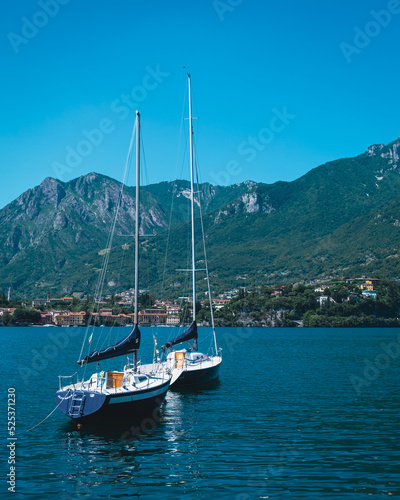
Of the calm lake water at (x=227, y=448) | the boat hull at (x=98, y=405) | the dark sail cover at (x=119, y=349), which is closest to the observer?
the calm lake water at (x=227, y=448)

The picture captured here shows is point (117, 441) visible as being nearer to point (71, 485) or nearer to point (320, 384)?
point (71, 485)

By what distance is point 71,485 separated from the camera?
20172mm

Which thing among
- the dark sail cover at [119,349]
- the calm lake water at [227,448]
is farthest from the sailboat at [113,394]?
the calm lake water at [227,448]

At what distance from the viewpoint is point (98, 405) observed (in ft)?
92.2

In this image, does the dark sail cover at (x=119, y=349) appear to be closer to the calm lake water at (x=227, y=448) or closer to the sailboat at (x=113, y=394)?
the sailboat at (x=113, y=394)

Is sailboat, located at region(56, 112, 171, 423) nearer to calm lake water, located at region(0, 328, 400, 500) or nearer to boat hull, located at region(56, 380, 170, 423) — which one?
boat hull, located at region(56, 380, 170, 423)

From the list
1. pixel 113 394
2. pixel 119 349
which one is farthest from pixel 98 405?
pixel 119 349

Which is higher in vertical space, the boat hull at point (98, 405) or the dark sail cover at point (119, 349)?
the dark sail cover at point (119, 349)

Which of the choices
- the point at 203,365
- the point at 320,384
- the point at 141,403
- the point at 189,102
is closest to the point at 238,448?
the point at 141,403

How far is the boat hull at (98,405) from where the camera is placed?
92.2 feet

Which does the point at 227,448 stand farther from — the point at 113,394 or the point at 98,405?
the point at 98,405

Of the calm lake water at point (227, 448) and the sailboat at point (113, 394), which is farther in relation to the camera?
the sailboat at point (113, 394)

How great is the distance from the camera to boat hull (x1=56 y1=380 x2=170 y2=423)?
28.1 metres

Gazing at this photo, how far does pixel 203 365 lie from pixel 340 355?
38.9 meters
